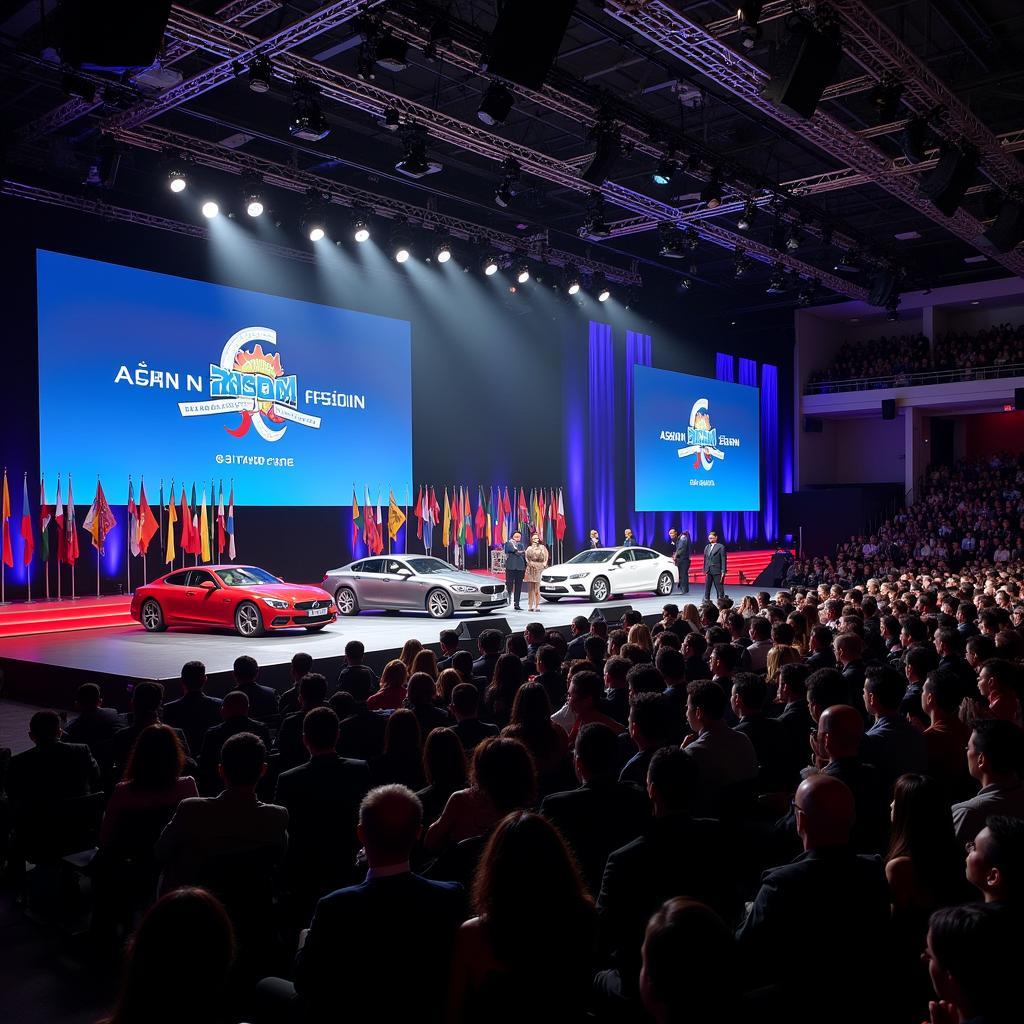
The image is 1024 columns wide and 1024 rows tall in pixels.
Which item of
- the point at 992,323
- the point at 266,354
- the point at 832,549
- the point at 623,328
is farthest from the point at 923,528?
the point at 266,354

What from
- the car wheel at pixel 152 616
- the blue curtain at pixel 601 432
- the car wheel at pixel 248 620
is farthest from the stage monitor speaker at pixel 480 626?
the blue curtain at pixel 601 432

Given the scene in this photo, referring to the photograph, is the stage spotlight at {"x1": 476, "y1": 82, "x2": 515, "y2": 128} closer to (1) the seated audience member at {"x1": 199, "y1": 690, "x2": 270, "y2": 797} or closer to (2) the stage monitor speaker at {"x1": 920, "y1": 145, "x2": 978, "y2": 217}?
(2) the stage monitor speaker at {"x1": 920, "y1": 145, "x2": 978, "y2": 217}

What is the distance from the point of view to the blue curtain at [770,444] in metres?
29.7

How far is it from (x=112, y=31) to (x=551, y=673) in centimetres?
541

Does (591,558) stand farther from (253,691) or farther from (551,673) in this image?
(253,691)

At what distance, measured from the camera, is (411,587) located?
617 inches

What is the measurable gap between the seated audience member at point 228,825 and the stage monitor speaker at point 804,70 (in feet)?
27.9

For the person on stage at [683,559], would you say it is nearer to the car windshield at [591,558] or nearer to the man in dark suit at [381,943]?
the car windshield at [591,558]

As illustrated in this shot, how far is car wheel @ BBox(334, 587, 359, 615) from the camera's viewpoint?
16359 mm

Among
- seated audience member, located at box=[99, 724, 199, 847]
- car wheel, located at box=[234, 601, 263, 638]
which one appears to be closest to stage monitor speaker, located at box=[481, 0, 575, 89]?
seated audience member, located at box=[99, 724, 199, 847]

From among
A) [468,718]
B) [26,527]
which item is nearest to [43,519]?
[26,527]

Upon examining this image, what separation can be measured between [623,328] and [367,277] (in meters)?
Answer: 8.46

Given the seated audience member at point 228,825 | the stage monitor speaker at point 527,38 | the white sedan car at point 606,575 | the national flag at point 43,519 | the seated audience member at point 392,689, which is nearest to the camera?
the seated audience member at point 228,825

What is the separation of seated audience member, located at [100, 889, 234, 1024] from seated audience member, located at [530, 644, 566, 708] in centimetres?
475
